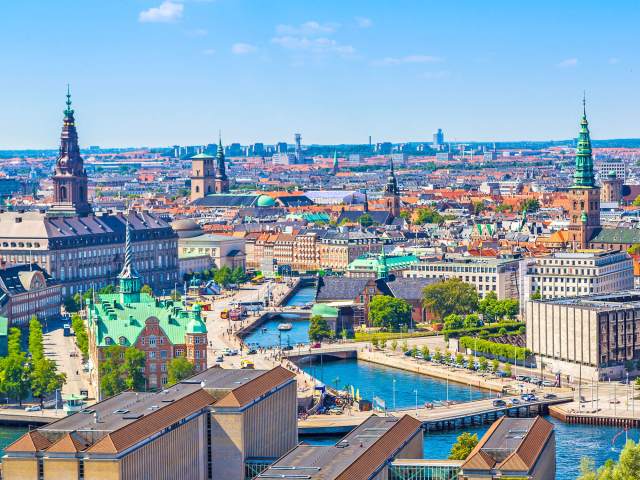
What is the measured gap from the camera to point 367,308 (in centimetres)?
9294

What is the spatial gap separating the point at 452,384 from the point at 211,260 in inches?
2143

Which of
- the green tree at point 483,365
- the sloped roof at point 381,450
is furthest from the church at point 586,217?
the sloped roof at point 381,450

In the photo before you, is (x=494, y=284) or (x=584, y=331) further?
(x=494, y=284)

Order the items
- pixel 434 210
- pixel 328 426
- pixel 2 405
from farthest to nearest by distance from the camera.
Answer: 1. pixel 434 210
2. pixel 2 405
3. pixel 328 426

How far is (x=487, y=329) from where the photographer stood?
281ft

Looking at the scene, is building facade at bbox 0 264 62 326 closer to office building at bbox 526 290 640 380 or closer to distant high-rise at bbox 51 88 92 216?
distant high-rise at bbox 51 88 92 216

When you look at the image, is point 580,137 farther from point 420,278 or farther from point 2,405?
point 2,405

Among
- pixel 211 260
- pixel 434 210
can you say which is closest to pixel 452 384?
pixel 211 260

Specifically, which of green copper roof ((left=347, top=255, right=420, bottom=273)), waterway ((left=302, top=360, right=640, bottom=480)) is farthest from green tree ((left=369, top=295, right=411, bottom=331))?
green copper roof ((left=347, top=255, right=420, bottom=273))

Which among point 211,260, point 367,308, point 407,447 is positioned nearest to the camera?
point 407,447

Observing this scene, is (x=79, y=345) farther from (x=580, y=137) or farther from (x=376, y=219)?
(x=376, y=219)

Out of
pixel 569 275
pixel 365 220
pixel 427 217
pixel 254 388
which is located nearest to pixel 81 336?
pixel 254 388

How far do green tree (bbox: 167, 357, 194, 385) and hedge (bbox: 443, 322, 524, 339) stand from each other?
69.4 ft

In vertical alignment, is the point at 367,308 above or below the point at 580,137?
below
